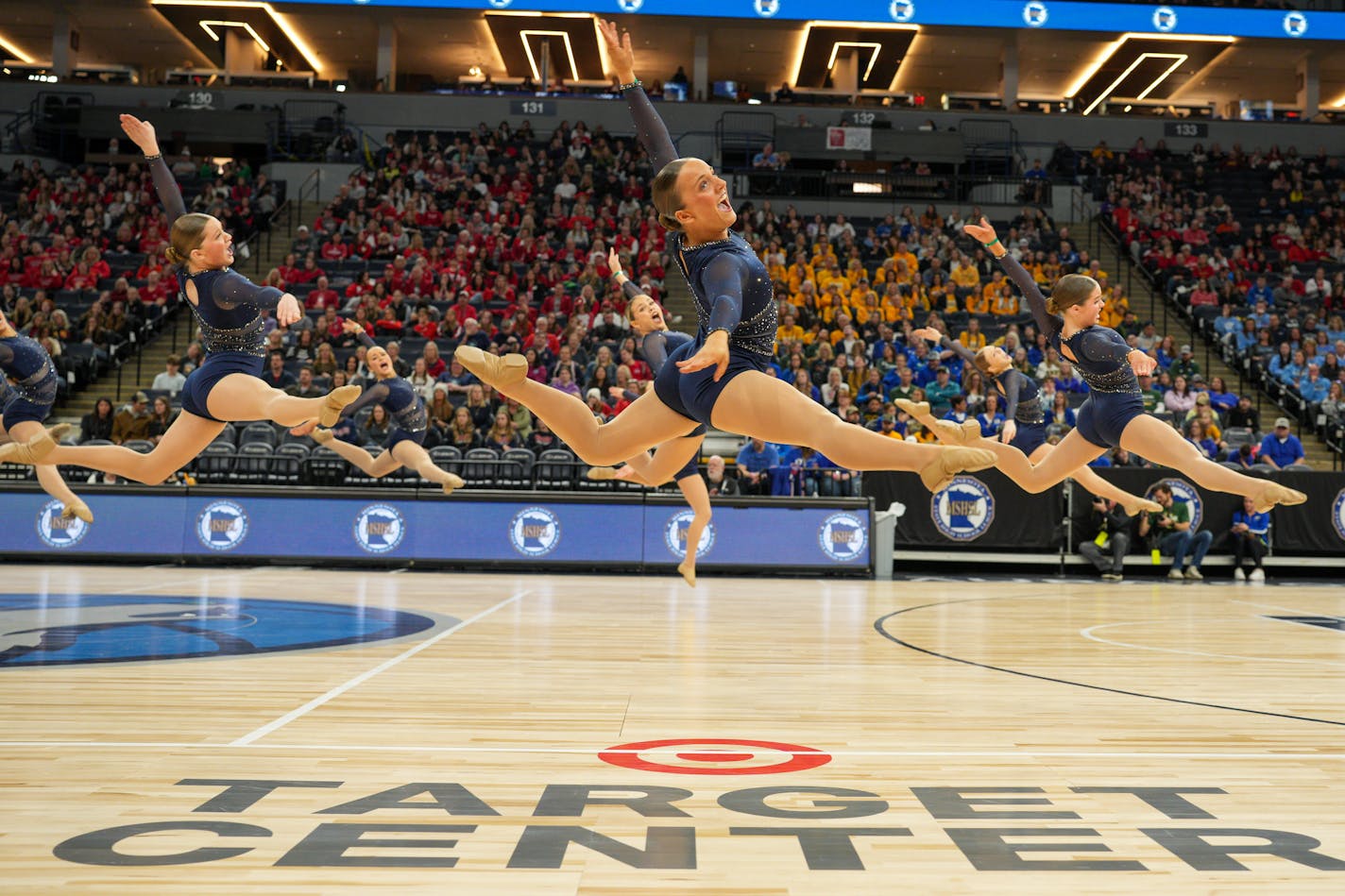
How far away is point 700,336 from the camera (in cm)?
473

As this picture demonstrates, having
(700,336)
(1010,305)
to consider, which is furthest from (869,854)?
(1010,305)

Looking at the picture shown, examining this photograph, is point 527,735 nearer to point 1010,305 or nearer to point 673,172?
point 673,172

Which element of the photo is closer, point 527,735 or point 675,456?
point 675,456

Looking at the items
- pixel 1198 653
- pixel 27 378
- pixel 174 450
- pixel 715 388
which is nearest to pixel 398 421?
pixel 174 450

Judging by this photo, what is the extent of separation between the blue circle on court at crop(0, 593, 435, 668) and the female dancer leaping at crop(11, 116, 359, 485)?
259cm

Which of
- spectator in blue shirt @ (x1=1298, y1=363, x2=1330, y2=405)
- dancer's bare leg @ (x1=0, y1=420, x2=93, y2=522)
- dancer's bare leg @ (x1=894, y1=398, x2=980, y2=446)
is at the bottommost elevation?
dancer's bare leg @ (x1=0, y1=420, x2=93, y2=522)

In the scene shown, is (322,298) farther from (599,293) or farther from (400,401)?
(400,401)

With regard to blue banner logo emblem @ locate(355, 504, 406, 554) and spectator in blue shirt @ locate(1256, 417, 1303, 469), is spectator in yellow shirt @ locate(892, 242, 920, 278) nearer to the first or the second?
spectator in blue shirt @ locate(1256, 417, 1303, 469)

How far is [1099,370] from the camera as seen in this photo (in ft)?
20.5

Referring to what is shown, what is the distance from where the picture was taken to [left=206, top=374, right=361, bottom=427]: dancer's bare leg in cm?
588

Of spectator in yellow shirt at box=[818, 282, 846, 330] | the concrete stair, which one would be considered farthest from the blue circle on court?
the concrete stair

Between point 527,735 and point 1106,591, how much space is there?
1232 centimetres

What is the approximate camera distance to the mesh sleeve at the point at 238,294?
249 inches

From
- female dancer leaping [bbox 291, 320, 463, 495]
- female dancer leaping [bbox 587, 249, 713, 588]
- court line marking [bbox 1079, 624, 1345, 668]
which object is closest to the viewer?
female dancer leaping [bbox 587, 249, 713, 588]
